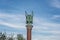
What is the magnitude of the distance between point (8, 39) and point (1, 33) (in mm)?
3241

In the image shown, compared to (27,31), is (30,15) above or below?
above

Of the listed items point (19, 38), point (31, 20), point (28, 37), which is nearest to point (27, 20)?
point (31, 20)

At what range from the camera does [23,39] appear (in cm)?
6322

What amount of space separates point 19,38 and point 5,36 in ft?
15.9

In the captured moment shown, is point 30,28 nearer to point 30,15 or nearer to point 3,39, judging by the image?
point 30,15

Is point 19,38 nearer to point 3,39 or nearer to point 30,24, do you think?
point 3,39

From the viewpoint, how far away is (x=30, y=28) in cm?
4512

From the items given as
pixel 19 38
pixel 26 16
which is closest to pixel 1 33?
pixel 19 38

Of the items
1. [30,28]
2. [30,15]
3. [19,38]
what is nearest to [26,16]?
[30,15]

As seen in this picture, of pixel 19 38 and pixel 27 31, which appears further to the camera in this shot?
pixel 19 38

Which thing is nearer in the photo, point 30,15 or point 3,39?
point 30,15

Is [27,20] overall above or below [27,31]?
above

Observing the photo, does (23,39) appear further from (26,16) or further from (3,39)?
(26,16)

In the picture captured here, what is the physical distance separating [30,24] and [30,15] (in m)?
3.03
